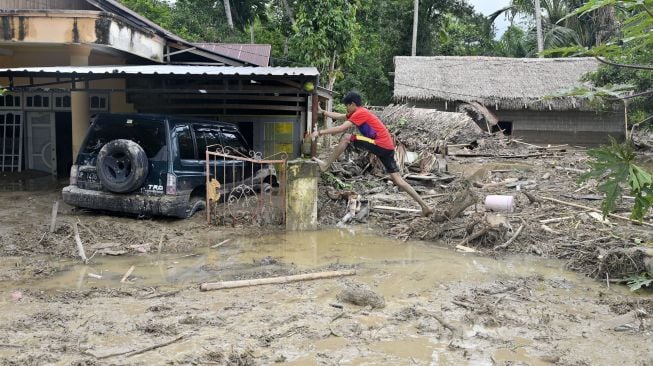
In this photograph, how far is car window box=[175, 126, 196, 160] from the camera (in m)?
8.66

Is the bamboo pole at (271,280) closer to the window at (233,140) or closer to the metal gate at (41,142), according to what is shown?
the window at (233,140)

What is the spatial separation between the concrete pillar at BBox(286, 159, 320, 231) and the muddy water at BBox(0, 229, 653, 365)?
53.9 inches

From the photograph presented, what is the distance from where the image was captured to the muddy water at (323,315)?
168 inches

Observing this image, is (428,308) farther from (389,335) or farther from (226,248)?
(226,248)

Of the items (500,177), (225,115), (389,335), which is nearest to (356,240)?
(389,335)

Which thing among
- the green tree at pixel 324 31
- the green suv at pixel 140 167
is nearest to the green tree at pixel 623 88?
the green suv at pixel 140 167

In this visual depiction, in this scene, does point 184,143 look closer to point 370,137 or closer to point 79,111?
point 370,137

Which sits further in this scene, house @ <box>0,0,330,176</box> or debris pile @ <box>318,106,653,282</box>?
house @ <box>0,0,330,176</box>

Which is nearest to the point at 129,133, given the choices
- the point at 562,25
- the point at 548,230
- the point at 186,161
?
the point at 186,161

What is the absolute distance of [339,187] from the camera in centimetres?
1109

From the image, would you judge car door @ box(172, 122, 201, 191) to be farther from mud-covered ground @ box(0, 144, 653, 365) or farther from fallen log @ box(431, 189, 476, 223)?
fallen log @ box(431, 189, 476, 223)

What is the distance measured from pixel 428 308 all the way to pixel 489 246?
292 cm

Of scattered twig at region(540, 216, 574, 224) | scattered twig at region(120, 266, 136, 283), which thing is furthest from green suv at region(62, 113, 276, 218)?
scattered twig at region(540, 216, 574, 224)

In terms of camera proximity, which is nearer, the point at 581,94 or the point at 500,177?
the point at 581,94
